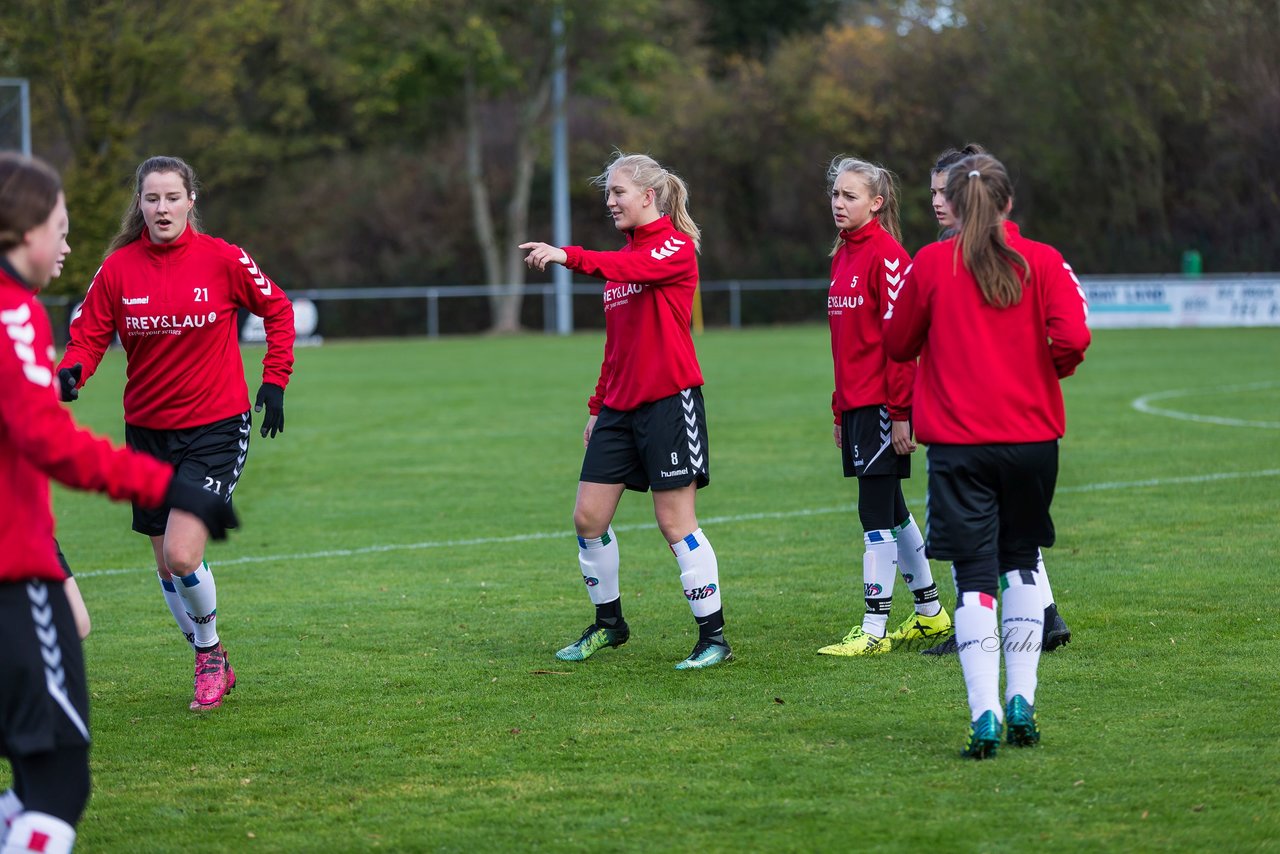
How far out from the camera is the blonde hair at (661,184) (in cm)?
640

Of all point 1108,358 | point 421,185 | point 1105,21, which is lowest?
point 1108,358

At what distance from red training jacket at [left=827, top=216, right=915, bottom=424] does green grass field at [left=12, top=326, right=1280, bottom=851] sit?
1145 mm

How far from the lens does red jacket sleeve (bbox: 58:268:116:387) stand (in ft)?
20.0

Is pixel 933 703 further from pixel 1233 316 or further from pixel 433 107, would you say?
pixel 433 107

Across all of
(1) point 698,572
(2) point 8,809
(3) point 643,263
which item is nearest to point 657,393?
(3) point 643,263

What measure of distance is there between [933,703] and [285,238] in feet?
148

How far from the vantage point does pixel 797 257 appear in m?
44.7

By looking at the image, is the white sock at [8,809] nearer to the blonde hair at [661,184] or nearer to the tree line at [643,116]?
the blonde hair at [661,184]

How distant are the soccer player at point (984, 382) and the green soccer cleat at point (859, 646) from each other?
1.64 meters

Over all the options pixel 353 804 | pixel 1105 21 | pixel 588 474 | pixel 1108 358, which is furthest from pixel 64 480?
pixel 1105 21

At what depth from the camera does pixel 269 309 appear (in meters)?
6.37

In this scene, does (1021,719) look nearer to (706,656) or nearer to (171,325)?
(706,656)

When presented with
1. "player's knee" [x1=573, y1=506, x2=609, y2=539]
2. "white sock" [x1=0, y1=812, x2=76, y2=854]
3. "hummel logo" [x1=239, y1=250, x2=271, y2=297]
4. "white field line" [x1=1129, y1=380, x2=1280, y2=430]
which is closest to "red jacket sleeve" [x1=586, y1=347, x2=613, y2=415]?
"player's knee" [x1=573, y1=506, x2=609, y2=539]

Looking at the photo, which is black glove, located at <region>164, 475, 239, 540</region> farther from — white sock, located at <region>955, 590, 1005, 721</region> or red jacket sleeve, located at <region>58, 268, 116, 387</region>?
red jacket sleeve, located at <region>58, 268, 116, 387</region>
